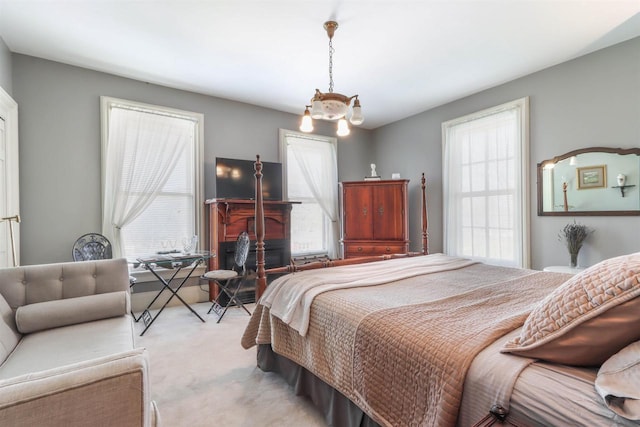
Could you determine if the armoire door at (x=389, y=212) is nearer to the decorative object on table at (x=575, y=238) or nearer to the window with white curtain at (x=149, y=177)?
the decorative object on table at (x=575, y=238)

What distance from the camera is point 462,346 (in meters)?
1.05

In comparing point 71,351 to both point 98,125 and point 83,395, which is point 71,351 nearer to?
point 83,395

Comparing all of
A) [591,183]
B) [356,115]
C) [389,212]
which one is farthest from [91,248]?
[591,183]

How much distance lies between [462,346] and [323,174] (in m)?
4.21

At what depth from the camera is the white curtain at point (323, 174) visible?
488 cm

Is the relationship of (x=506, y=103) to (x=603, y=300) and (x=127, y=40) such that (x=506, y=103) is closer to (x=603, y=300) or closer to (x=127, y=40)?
(x=603, y=300)

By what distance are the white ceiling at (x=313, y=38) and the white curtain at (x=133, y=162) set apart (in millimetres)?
516

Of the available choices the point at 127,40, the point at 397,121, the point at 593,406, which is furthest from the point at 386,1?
the point at 397,121

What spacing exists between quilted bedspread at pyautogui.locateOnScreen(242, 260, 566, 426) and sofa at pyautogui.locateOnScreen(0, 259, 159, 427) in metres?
0.79

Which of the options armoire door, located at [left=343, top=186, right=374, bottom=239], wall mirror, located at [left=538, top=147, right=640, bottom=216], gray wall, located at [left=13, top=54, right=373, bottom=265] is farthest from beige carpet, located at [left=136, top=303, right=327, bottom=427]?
wall mirror, located at [left=538, top=147, right=640, bottom=216]

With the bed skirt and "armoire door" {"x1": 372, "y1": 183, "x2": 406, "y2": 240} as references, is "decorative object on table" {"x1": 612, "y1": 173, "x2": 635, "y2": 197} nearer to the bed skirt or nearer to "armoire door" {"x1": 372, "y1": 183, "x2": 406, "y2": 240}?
"armoire door" {"x1": 372, "y1": 183, "x2": 406, "y2": 240}

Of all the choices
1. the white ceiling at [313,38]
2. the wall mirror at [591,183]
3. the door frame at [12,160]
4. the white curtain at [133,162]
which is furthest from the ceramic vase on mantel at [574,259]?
the door frame at [12,160]

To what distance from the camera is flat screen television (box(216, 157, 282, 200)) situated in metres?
3.98

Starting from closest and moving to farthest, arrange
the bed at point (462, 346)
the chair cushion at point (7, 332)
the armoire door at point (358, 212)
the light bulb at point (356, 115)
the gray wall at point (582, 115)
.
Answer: the bed at point (462, 346), the chair cushion at point (7, 332), the light bulb at point (356, 115), the gray wall at point (582, 115), the armoire door at point (358, 212)
